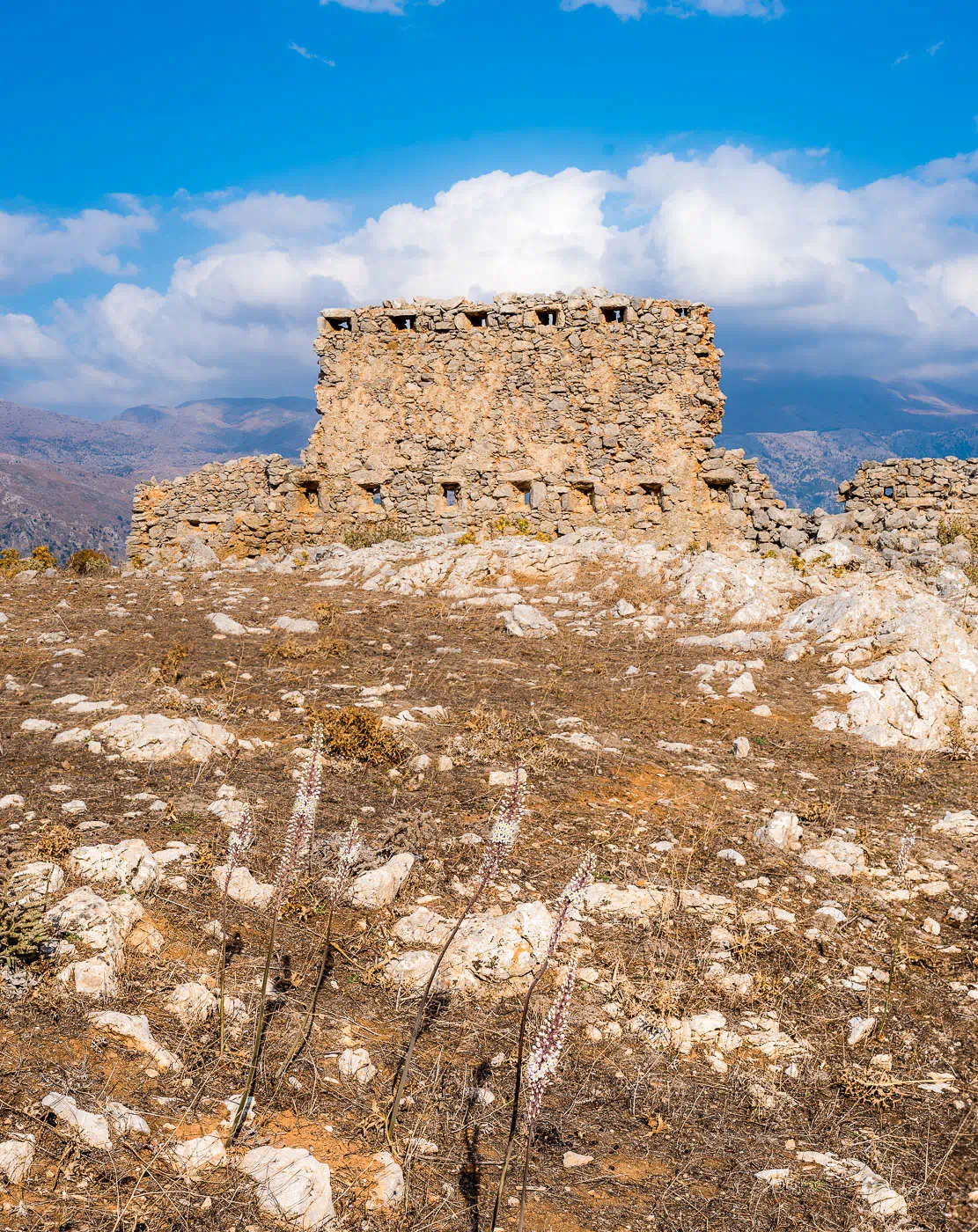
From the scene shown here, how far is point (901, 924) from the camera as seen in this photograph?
436cm

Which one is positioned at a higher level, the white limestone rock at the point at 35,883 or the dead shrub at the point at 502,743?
the white limestone rock at the point at 35,883

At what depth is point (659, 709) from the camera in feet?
25.0

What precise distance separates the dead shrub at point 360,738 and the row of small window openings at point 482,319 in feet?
41.0

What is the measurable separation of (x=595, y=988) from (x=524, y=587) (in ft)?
29.6

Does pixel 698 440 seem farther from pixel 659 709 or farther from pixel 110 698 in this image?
pixel 110 698

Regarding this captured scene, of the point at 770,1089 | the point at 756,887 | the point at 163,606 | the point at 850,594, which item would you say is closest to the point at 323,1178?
the point at 770,1089

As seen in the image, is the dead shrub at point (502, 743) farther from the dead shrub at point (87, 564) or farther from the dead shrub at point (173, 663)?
the dead shrub at point (87, 564)

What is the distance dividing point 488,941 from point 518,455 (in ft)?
45.3

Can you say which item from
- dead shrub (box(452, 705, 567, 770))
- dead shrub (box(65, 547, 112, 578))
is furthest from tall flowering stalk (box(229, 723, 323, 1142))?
dead shrub (box(65, 547, 112, 578))

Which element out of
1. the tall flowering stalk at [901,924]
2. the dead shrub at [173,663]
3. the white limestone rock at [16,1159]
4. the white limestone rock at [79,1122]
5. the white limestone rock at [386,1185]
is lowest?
the tall flowering stalk at [901,924]

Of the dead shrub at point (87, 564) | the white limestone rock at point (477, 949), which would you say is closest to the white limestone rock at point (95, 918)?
the white limestone rock at point (477, 949)

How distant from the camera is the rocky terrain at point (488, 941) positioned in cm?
261

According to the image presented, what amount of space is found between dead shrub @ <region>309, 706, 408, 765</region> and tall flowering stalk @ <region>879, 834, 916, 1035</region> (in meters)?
3.36

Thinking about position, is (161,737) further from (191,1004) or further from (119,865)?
(191,1004)
